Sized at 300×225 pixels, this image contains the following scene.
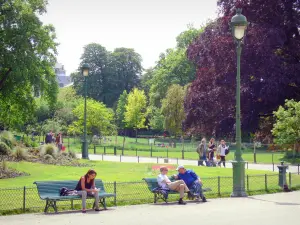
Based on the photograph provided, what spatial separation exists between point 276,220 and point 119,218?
393cm

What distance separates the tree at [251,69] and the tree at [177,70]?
132 ft

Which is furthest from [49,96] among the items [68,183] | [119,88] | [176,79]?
[119,88]

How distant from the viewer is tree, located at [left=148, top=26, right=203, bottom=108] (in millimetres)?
83625

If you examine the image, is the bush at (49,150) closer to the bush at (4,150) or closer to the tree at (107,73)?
the bush at (4,150)

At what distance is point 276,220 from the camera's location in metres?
13.3

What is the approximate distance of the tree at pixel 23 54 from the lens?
80.0 ft

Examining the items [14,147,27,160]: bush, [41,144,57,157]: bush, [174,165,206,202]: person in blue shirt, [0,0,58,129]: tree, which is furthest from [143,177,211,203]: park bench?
[41,144,57,157]: bush

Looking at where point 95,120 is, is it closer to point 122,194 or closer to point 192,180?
point 122,194

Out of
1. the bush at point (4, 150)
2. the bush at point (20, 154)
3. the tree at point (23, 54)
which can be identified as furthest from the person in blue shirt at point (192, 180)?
the bush at point (4, 150)

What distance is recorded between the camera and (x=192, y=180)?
17.3 m

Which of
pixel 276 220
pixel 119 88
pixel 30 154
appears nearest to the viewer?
pixel 276 220

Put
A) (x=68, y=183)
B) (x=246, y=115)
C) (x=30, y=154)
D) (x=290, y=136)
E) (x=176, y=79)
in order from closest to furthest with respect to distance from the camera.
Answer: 1. (x=68, y=183)
2. (x=290, y=136)
3. (x=30, y=154)
4. (x=246, y=115)
5. (x=176, y=79)

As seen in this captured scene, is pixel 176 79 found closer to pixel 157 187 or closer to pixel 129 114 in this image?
pixel 129 114

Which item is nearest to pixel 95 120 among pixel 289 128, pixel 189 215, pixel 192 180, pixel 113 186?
pixel 289 128
